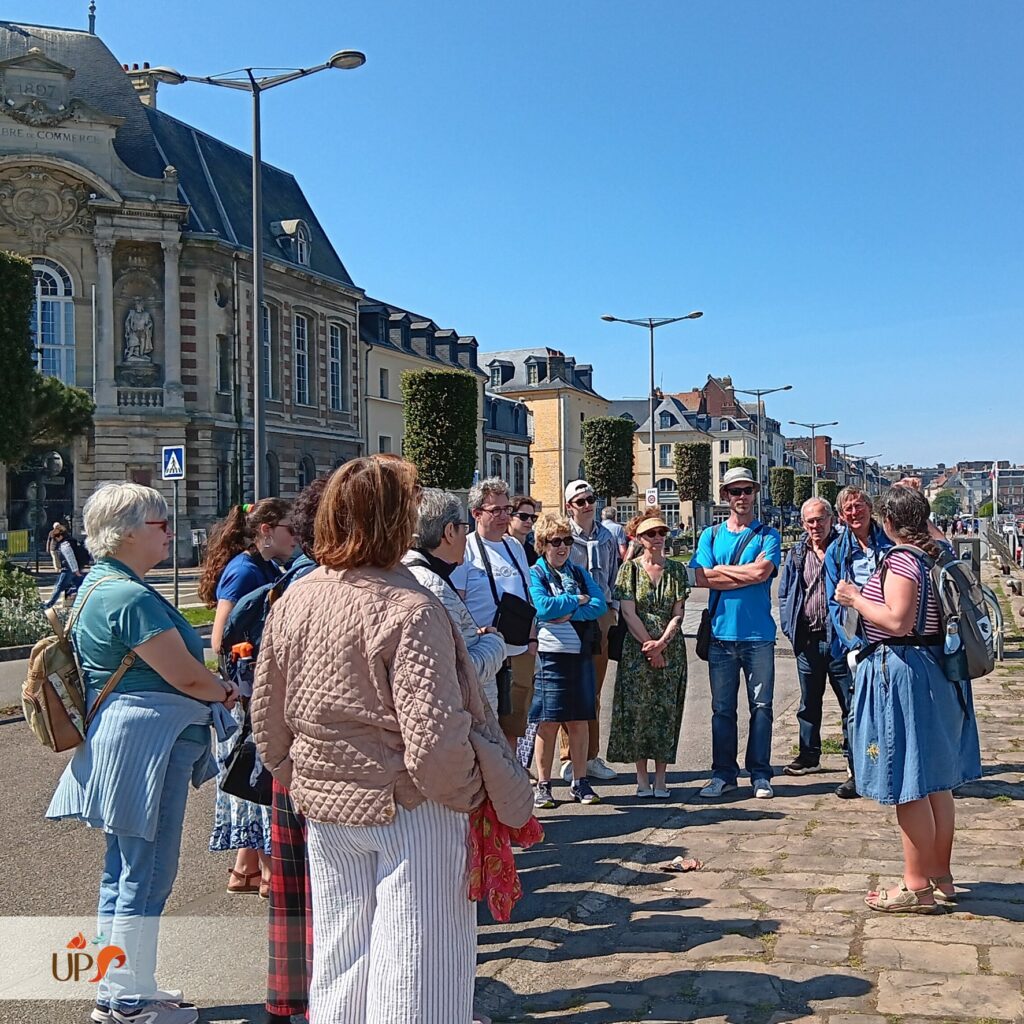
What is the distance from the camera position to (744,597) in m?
7.52

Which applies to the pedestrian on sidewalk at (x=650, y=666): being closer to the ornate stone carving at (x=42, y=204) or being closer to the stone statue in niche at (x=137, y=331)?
the stone statue in niche at (x=137, y=331)

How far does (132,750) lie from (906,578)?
10.7 feet

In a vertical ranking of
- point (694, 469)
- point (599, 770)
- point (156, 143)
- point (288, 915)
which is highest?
point (156, 143)

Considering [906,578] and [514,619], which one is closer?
[906,578]

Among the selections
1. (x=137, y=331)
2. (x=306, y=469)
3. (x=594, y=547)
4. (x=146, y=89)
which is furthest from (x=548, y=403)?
(x=594, y=547)

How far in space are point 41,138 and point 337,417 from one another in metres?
16.2

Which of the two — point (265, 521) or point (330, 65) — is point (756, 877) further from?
point (330, 65)

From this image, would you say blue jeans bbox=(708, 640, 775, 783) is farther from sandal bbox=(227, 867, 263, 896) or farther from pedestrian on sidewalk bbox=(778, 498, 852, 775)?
sandal bbox=(227, 867, 263, 896)

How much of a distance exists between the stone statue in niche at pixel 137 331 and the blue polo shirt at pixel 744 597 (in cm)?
3463

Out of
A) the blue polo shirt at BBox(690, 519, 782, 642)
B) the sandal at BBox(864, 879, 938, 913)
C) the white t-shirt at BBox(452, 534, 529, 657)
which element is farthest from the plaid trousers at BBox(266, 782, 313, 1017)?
the blue polo shirt at BBox(690, 519, 782, 642)

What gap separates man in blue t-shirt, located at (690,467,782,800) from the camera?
24.5 feet

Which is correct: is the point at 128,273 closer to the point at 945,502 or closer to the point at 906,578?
the point at 906,578

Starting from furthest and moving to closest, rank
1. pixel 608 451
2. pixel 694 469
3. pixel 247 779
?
pixel 694 469 → pixel 608 451 → pixel 247 779

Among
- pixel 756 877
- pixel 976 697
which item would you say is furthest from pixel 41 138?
pixel 756 877
